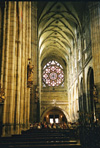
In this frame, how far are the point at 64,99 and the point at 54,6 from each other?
20930 millimetres

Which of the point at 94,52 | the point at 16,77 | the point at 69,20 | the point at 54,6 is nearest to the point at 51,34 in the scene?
the point at 69,20

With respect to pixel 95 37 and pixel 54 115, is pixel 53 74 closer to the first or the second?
pixel 54 115

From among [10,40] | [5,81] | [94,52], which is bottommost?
→ [5,81]

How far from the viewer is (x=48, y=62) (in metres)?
45.1

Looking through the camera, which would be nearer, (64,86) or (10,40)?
(10,40)

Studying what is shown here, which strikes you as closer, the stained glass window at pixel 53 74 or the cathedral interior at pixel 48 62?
the cathedral interior at pixel 48 62

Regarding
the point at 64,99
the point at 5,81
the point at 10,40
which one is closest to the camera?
the point at 5,81

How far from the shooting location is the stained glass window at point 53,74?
1711 inches

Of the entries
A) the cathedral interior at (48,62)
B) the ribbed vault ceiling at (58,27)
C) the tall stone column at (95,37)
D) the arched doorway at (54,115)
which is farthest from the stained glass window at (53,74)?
the tall stone column at (95,37)

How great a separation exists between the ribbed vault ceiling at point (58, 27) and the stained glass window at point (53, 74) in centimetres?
257

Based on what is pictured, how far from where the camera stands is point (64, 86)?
4334cm

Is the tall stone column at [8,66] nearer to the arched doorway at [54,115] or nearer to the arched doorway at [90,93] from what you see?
the arched doorway at [90,93]

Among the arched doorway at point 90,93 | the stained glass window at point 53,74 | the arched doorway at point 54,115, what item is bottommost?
the arched doorway at point 54,115

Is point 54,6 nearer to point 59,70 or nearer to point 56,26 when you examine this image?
point 56,26
